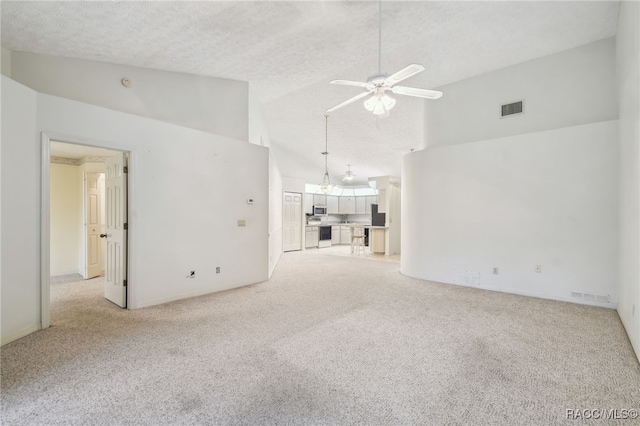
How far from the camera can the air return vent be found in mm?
4555

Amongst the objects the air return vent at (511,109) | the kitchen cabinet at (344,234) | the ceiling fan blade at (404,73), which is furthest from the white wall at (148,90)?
the kitchen cabinet at (344,234)

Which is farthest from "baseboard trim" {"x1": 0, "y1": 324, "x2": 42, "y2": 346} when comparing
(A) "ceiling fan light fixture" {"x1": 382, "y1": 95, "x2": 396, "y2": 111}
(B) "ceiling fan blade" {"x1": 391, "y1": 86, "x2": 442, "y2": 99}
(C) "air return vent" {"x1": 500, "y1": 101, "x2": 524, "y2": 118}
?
(C) "air return vent" {"x1": 500, "y1": 101, "x2": 524, "y2": 118}

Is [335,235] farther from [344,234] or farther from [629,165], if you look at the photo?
[629,165]

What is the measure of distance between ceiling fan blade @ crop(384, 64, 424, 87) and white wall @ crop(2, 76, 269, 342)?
111 inches

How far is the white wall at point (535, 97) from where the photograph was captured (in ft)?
13.1

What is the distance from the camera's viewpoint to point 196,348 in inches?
103

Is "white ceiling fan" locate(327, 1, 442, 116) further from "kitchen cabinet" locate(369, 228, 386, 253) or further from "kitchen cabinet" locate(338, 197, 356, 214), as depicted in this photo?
"kitchen cabinet" locate(338, 197, 356, 214)

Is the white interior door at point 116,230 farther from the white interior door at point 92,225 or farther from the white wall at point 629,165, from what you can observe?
the white wall at point 629,165

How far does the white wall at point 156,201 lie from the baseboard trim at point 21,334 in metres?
0.02

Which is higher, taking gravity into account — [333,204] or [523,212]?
[333,204]

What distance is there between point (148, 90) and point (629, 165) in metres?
5.89

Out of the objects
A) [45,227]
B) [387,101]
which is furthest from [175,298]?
[387,101]

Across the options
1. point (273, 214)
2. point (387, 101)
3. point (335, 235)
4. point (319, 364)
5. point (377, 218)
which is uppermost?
point (387, 101)

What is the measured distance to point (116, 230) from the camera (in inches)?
152
